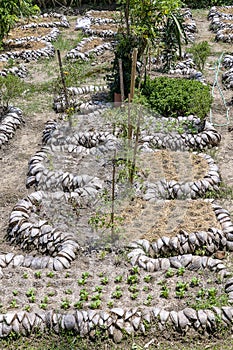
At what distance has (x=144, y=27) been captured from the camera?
9.27 m

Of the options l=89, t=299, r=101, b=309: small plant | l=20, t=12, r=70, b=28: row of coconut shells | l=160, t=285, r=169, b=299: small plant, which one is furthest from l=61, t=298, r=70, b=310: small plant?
l=20, t=12, r=70, b=28: row of coconut shells

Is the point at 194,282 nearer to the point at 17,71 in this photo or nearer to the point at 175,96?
the point at 175,96

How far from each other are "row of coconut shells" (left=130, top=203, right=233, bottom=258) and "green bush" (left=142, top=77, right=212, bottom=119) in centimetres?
324

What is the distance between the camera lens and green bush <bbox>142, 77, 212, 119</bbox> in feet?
29.7

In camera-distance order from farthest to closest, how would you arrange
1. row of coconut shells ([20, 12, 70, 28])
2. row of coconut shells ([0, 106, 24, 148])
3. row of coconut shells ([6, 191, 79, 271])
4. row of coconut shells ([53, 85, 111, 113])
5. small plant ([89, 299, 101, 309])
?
1. row of coconut shells ([20, 12, 70, 28])
2. row of coconut shells ([53, 85, 111, 113])
3. row of coconut shells ([0, 106, 24, 148])
4. row of coconut shells ([6, 191, 79, 271])
5. small plant ([89, 299, 101, 309])

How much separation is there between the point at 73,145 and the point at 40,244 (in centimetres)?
253

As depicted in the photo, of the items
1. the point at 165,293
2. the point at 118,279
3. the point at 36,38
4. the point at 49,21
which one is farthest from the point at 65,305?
the point at 49,21

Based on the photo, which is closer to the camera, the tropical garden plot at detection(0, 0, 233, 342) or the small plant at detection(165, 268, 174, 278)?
the tropical garden plot at detection(0, 0, 233, 342)

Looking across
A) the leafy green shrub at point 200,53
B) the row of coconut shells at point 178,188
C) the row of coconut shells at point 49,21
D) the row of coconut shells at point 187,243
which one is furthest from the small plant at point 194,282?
the row of coconut shells at point 49,21

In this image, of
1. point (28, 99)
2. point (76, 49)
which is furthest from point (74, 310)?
point (76, 49)

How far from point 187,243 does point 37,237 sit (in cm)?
200

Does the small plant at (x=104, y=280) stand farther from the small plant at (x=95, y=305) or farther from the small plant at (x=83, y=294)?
the small plant at (x=95, y=305)

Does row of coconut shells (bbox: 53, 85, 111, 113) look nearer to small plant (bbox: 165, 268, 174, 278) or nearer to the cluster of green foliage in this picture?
small plant (bbox: 165, 268, 174, 278)

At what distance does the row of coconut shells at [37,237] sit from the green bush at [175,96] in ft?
11.0
